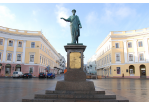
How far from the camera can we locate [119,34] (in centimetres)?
3797

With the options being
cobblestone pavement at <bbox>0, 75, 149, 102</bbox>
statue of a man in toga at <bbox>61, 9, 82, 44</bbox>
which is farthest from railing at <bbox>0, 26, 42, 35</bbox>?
statue of a man in toga at <bbox>61, 9, 82, 44</bbox>

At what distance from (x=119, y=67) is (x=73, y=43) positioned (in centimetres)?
3224

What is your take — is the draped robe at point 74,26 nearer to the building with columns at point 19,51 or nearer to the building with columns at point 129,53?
the building with columns at point 19,51

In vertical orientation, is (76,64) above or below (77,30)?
below

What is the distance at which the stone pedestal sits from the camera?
22.0 feet

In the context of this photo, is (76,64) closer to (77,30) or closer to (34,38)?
(77,30)

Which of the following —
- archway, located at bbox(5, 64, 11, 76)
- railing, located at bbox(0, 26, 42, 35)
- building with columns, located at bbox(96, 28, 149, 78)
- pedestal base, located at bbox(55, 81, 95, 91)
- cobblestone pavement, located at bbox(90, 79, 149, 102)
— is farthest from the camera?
railing, located at bbox(0, 26, 42, 35)

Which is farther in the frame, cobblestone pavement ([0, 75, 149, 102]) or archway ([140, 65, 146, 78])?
archway ([140, 65, 146, 78])

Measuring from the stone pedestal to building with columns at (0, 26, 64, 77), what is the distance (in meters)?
30.9

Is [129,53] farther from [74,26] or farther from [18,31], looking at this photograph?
[18,31]

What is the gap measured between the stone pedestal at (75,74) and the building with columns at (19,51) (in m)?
30.9

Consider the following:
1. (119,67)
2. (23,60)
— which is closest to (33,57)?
(23,60)

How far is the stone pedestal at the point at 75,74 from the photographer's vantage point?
6.72m

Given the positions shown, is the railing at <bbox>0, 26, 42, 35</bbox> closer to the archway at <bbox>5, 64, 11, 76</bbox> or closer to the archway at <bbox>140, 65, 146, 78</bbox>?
the archway at <bbox>5, 64, 11, 76</bbox>
